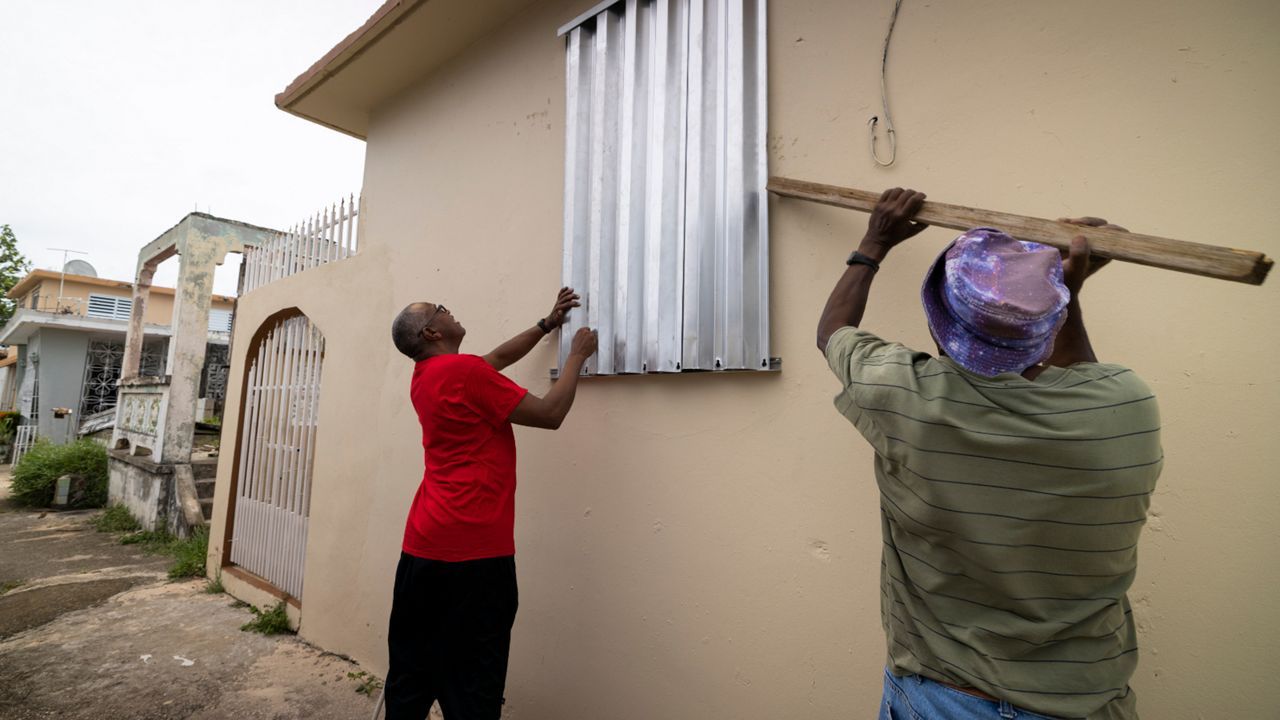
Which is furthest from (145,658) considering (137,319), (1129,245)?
(137,319)

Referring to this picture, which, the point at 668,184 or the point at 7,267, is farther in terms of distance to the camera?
the point at 7,267

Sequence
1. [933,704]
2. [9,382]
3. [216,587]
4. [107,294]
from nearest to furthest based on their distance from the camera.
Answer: [933,704]
[216,587]
[9,382]
[107,294]

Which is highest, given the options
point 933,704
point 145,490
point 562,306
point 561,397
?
point 562,306

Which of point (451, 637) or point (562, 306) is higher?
point (562, 306)

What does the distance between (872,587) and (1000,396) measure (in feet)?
2.94

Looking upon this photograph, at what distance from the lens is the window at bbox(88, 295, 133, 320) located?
19.8m

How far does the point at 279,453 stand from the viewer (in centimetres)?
494

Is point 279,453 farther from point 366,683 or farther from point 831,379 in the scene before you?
point 831,379

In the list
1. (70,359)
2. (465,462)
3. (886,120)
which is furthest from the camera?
(70,359)

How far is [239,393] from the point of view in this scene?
5.55 m

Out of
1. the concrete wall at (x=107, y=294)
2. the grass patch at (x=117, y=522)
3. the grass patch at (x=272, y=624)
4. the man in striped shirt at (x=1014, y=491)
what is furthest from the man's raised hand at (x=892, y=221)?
the concrete wall at (x=107, y=294)

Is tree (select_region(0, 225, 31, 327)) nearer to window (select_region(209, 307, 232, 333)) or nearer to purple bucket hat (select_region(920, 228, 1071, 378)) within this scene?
window (select_region(209, 307, 232, 333))

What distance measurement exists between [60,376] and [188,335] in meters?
11.8

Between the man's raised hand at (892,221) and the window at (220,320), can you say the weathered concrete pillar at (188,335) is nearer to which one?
the man's raised hand at (892,221)
